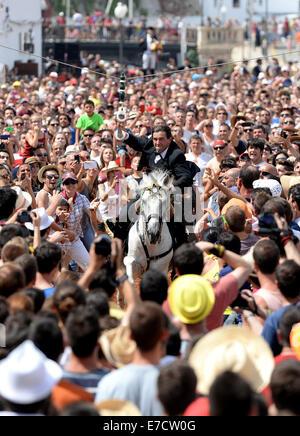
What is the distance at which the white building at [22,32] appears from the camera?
94.6 ft

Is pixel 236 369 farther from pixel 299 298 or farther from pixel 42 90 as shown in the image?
pixel 42 90

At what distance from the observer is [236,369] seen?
401 cm

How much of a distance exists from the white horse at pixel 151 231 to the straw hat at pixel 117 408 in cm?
381

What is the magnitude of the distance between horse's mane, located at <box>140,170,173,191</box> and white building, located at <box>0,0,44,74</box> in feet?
65.9

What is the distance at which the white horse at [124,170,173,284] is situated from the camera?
7699 mm

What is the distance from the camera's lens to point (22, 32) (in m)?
31.6

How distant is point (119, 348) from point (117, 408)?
1.64 ft

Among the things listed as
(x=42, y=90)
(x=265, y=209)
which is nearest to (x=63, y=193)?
(x=265, y=209)

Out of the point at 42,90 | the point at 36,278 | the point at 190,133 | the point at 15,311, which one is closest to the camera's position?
the point at 15,311

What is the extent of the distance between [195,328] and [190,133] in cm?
907

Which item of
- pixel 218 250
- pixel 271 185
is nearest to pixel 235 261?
pixel 218 250

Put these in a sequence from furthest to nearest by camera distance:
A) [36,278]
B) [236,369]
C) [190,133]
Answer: [190,133] < [36,278] < [236,369]

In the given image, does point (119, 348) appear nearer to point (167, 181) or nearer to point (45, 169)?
point (167, 181)

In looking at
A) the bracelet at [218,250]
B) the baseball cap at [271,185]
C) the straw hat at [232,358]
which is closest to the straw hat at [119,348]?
the straw hat at [232,358]
